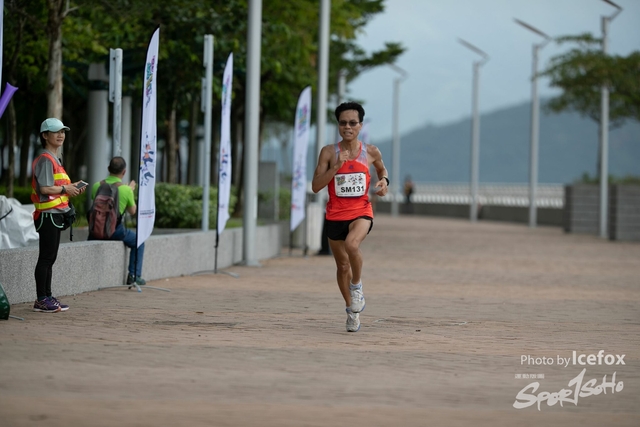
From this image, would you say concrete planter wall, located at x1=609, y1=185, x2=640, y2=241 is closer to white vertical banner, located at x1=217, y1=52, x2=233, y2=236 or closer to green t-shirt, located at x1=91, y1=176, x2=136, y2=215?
white vertical banner, located at x1=217, y1=52, x2=233, y2=236

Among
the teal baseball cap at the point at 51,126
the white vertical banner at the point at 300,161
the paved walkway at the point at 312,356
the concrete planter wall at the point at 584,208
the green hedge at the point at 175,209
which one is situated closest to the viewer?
the paved walkway at the point at 312,356

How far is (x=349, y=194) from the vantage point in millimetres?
10570

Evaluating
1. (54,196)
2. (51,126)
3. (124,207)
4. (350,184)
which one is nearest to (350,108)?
(350,184)

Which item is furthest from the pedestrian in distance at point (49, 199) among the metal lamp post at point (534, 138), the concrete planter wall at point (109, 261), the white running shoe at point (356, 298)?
the metal lamp post at point (534, 138)

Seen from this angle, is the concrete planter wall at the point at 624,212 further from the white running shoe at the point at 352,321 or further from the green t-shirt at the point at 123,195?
the white running shoe at the point at 352,321

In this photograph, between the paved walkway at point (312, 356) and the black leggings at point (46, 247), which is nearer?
the paved walkway at point (312, 356)

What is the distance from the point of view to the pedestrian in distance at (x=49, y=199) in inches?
428

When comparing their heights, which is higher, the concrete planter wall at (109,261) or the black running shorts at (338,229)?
the black running shorts at (338,229)

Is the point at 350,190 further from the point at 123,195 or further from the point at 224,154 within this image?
the point at 224,154

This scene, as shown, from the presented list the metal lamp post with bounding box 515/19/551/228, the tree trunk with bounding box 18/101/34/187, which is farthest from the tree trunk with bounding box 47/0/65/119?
the metal lamp post with bounding box 515/19/551/228

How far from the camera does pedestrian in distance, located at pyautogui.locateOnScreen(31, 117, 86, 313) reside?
1086 centimetres

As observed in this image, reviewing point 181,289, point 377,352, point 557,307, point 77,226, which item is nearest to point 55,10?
point 77,226

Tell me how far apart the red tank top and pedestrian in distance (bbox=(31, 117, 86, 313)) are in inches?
88.3

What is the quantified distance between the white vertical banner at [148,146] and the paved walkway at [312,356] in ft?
2.78
